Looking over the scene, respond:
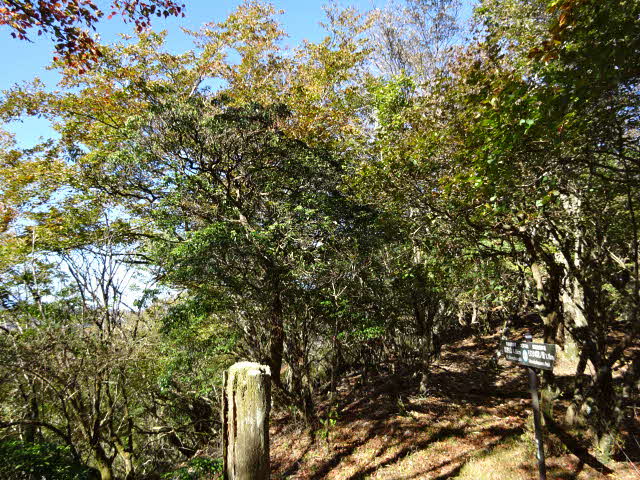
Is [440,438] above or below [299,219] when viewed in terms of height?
below

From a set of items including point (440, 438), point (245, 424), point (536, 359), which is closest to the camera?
point (245, 424)

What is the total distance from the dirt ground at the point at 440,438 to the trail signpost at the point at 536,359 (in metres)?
1.54

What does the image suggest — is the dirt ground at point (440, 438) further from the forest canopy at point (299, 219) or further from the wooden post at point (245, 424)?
the wooden post at point (245, 424)

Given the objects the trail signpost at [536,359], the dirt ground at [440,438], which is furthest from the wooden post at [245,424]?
the dirt ground at [440,438]

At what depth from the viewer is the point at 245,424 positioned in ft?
7.52

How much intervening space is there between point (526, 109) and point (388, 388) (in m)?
9.95

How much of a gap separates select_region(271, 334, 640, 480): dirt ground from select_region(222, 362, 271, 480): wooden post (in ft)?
18.0

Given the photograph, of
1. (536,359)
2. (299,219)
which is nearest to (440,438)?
(536,359)

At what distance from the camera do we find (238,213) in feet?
30.1

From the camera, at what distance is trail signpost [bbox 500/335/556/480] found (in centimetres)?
410

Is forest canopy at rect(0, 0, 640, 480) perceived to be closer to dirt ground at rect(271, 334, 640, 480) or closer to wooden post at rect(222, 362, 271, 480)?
dirt ground at rect(271, 334, 640, 480)

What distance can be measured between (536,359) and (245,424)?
12.5ft

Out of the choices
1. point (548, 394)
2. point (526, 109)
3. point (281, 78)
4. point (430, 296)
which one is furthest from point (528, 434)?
point (281, 78)

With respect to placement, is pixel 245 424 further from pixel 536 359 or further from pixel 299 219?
pixel 299 219
